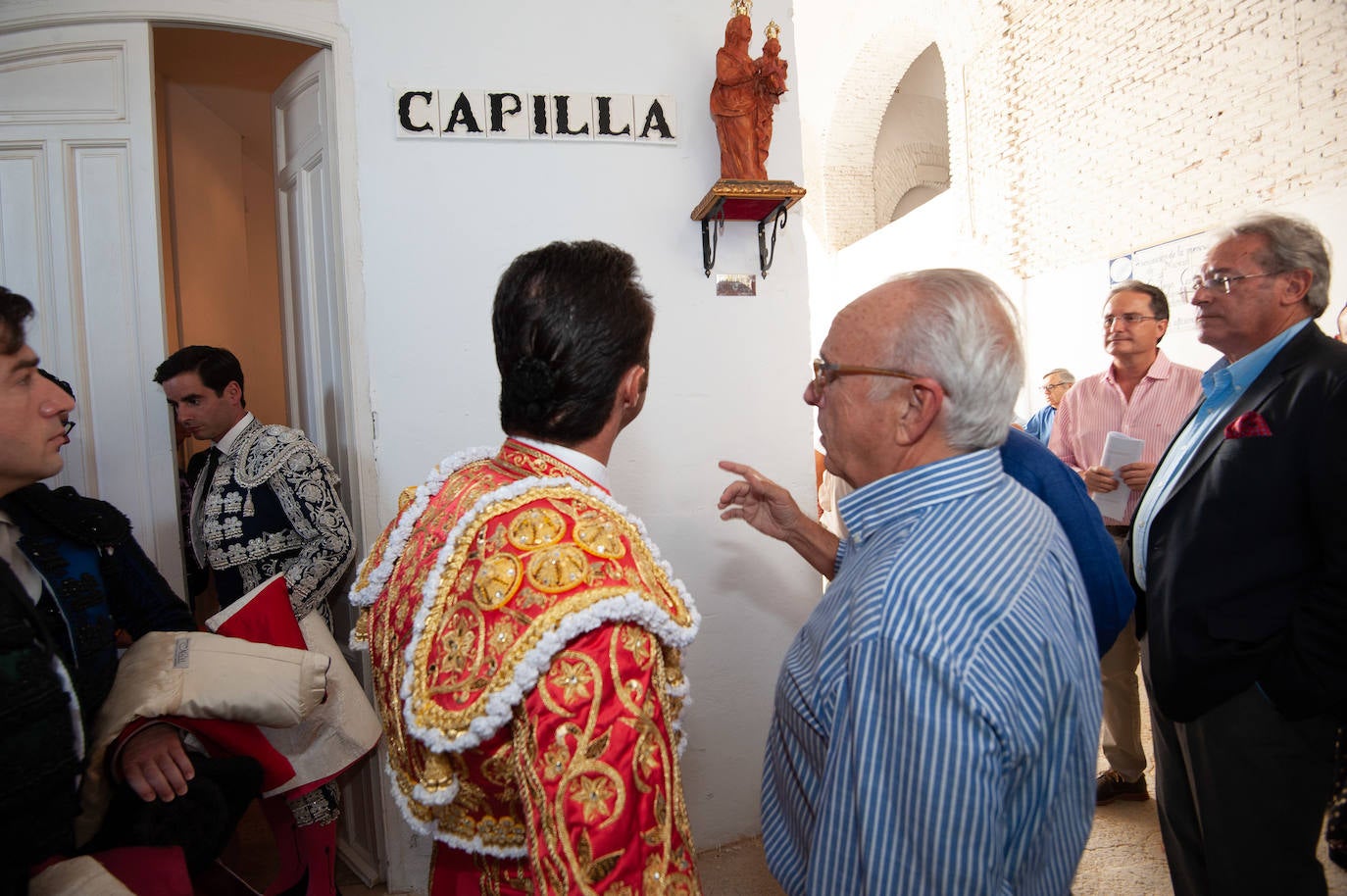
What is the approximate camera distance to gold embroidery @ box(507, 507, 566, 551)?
1.01 meters

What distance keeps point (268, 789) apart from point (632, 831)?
60.4 inches

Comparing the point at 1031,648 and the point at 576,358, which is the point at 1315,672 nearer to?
the point at 1031,648

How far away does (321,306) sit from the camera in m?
2.74

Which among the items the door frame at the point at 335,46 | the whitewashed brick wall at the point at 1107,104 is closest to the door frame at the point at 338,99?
the door frame at the point at 335,46

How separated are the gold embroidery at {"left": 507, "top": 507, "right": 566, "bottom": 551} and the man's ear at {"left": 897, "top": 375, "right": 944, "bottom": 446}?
0.55 meters

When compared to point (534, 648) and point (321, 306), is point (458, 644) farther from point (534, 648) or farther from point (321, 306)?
point (321, 306)

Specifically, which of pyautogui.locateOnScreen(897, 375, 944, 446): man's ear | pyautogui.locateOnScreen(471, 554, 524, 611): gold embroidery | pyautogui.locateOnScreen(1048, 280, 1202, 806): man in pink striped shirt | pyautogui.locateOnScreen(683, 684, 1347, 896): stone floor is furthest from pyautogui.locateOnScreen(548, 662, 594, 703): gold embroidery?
pyautogui.locateOnScreen(1048, 280, 1202, 806): man in pink striped shirt

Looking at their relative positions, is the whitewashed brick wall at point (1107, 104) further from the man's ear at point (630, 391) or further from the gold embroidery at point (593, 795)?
the gold embroidery at point (593, 795)

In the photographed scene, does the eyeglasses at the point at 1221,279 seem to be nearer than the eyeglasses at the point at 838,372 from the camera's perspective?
No

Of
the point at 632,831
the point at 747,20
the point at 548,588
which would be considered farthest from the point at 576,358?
the point at 747,20

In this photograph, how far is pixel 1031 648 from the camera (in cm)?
94

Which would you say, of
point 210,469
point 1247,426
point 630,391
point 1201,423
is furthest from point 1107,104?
point 210,469

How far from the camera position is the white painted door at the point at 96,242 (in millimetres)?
2424

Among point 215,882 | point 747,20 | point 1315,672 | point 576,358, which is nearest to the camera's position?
point 576,358
